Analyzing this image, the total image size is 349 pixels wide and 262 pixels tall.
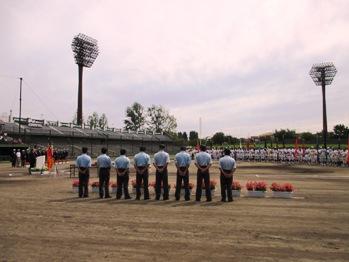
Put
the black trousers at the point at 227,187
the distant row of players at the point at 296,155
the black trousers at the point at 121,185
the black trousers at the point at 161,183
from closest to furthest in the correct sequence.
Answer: the black trousers at the point at 227,187 < the black trousers at the point at 161,183 < the black trousers at the point at 121,185 < the distant row of players at the point at 296,155

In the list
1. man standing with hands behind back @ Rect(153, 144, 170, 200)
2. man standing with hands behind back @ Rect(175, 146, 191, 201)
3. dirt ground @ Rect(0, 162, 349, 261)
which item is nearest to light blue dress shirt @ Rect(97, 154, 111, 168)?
dirt ground @ Rect(0, 162, 349, 261)

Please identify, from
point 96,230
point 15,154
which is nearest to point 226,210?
point 96,230

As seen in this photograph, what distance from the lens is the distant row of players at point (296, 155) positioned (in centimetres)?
4260

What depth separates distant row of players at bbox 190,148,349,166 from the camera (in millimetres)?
42597

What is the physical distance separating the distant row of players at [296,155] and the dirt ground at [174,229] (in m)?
27.2

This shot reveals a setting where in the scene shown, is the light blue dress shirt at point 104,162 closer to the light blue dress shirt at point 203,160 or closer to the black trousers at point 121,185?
the black trousers at point 121,185

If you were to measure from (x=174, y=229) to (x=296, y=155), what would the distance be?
3866cm

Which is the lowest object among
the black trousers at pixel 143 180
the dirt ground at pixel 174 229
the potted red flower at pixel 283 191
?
the dirt ground at pixel 174 229

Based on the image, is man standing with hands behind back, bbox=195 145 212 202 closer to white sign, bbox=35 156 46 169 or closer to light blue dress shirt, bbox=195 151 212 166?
light blue dress shirt, bbox=195 151 212 166

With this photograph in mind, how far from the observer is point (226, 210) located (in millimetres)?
13914

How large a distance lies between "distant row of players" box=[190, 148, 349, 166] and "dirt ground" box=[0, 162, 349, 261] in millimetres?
27234

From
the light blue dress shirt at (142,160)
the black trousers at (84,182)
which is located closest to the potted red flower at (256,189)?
the light blue dress shirt at (142,160)

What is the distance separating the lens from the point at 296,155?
47.2m

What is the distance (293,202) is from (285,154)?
34.3 m
